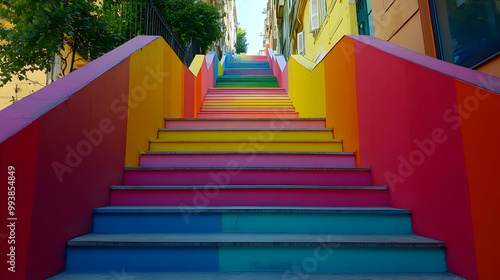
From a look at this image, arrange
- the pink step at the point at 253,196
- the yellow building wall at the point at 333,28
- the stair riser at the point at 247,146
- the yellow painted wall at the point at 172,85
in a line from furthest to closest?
the yellow building wall at the point at 333,28
the yellow painted wall at the point at 172,85
the stair riser at the point at 247,146
the pink step at the point at 253,196

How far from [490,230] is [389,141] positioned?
90 centimetres

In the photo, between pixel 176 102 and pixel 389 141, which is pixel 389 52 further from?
pixel 176 102

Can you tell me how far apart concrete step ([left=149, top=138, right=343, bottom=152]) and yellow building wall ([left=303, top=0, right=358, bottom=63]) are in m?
3.69

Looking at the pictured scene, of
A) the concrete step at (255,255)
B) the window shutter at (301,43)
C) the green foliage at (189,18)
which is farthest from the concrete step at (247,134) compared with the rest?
the window shutter at (301,43)

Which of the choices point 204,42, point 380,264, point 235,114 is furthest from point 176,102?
point 204,42

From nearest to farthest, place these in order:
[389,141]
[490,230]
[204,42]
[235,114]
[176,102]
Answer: [490,230], [389,141], [176,102], [235,114], [204,42]

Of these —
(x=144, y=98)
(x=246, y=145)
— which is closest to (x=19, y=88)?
(x=144, y=98)

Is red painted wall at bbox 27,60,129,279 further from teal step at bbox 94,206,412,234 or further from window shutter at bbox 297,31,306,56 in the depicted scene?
window shutter at bbox 297,31,306,56

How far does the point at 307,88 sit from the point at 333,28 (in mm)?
3720

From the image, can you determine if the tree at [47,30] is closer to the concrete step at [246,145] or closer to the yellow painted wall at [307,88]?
the concrete step at [246,145]

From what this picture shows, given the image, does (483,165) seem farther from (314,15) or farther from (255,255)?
(314,15)

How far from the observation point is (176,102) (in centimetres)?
383

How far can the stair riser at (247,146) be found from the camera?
2.88 m

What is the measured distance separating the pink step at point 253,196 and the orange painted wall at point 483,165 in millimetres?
760
